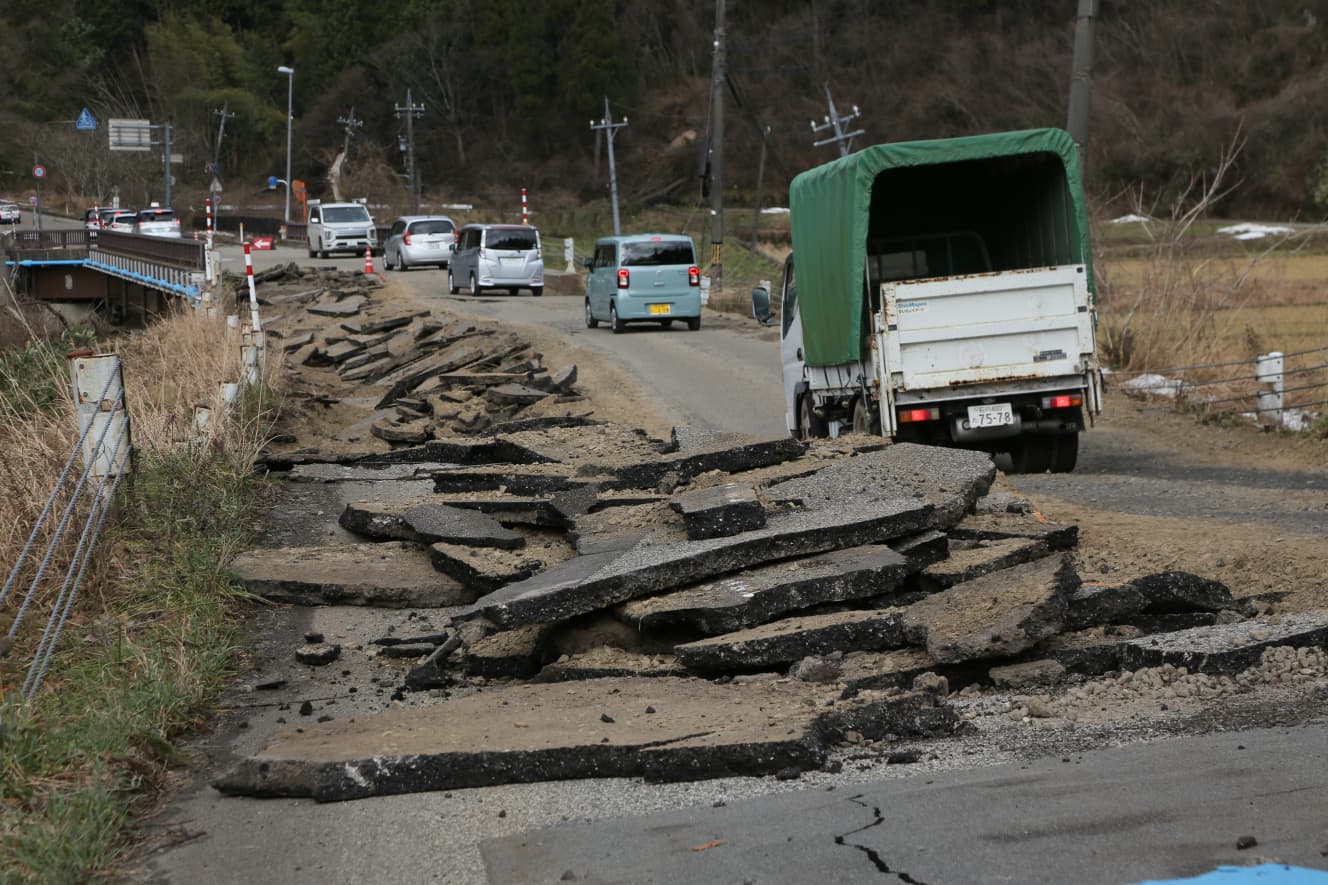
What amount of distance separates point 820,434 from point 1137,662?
838cm

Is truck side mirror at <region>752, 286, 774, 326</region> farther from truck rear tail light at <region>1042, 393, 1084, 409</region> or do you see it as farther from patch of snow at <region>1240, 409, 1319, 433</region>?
patch of snow at <region>1240, 409, 1319, 433</region>

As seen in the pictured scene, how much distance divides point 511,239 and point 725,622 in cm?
3235

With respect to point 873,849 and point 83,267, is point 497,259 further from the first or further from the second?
point 873,849

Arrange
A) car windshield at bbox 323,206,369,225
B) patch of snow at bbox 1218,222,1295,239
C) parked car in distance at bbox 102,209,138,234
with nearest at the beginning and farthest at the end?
patch of snow at bbox 1218,222,1295,239 → car windshield at bbox 323,206,369,225 → parked car in distance at bbox 102,209,138,234

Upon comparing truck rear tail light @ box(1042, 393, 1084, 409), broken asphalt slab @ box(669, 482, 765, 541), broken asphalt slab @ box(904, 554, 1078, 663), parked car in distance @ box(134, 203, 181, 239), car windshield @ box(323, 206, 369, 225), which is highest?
parked car in distance @ box(134, 203, 181, 239)

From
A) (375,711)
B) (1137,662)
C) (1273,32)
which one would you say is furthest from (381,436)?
(1273,32)

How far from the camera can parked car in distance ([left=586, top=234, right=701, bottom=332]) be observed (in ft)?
96.1

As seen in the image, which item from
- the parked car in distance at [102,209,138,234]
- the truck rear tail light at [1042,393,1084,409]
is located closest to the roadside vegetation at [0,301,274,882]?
the truck rear tail light at [1042,393,1084,409]

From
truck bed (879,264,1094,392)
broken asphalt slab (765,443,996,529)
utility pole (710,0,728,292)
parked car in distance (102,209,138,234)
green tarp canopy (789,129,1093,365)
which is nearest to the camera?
broken asphalt slab (765,443,996,529)

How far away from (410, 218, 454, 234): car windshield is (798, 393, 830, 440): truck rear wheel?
33865mm

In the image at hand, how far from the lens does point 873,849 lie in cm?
476

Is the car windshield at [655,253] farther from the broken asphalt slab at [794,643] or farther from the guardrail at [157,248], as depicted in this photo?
the broken asphalt slab at [794,643]

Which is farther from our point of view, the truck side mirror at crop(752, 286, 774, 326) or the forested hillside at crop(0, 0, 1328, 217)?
the forested hillside at crop(0, 0, 1328, 217)

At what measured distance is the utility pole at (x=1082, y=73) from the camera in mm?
17828
